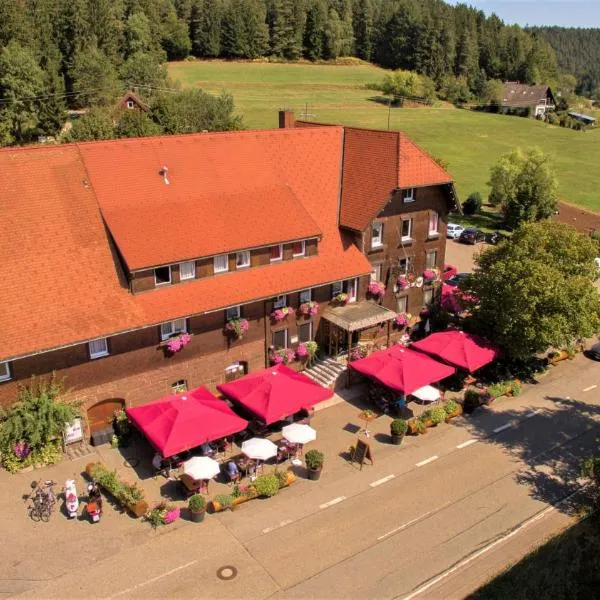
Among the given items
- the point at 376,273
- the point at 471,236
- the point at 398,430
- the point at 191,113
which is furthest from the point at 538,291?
the point at 191,113

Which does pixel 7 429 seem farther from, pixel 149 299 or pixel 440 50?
pixel 440 50

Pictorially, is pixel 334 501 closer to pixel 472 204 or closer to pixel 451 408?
pixel 451 408

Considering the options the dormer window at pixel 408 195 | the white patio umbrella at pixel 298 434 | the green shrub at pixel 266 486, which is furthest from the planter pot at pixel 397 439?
the dormer window at pixel 408 195

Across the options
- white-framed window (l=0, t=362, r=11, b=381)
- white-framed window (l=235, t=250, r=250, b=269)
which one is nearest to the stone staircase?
white-framed window (l=235, t=250, r=250, b=269)

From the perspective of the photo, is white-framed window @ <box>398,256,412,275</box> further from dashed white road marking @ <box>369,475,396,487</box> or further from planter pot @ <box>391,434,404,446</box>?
dashed white road marking @ <box>369,475,396,487</box>

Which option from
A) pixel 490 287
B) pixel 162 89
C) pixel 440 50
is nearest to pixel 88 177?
pixel 490 287
